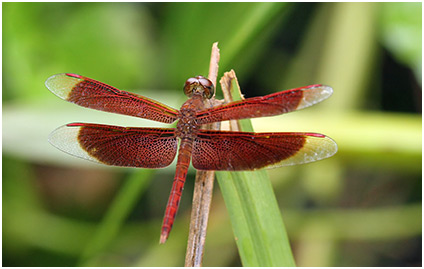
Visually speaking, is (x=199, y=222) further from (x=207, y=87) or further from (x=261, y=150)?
(x=207, y=87)

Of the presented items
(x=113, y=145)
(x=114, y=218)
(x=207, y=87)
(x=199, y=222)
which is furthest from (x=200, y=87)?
(x=114, y=218)

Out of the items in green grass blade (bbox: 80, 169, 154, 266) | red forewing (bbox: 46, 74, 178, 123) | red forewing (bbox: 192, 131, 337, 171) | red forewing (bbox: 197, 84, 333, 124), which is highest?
red forewing (bbox: 46, 74, 178, 123)

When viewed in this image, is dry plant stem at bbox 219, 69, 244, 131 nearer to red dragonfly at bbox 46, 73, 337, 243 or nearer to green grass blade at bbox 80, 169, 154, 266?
red dragonfly at bbox 46, 73, 337, 243

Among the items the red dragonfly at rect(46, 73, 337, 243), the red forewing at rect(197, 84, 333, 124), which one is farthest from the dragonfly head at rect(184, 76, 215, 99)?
the red forewing at rect(197, 84, 333, 124)

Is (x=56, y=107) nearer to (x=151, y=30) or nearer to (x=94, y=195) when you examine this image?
(x=94, y=195)

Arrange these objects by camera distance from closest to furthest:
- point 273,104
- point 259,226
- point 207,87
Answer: point 259,226 → point 273,104 → point 207,87
